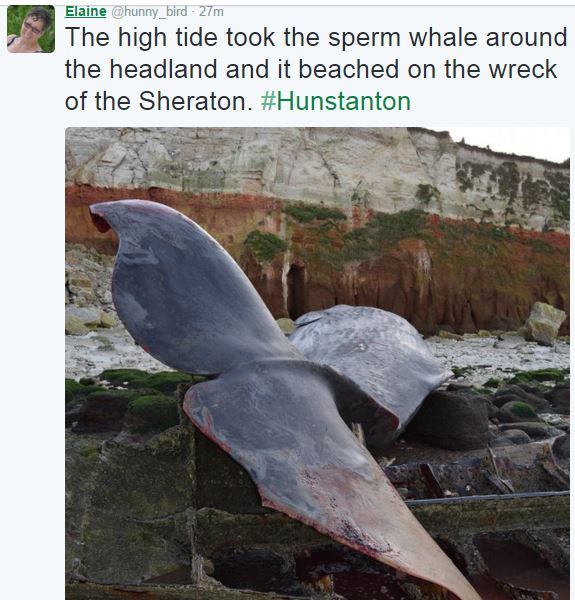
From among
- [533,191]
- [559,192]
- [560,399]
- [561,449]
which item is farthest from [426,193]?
[561,449]

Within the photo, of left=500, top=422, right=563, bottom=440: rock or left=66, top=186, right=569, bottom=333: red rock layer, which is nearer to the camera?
left=500, top=422, right=563, bottom=440: rock

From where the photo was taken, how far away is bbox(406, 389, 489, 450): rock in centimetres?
507

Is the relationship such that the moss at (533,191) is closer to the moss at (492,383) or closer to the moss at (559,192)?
the moss at (559,192)

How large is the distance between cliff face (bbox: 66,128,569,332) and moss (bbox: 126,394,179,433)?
484 inches

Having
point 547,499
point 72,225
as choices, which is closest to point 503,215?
point 72,225

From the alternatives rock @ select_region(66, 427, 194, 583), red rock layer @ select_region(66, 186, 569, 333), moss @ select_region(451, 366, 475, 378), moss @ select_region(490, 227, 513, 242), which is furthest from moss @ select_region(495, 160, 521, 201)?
rock @ select_region(66, 427, 194, 583)

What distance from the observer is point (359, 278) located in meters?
19.7

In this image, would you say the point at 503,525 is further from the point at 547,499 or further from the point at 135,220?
the point at 135,220

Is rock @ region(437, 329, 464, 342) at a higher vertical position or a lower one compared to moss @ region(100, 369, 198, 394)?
lower

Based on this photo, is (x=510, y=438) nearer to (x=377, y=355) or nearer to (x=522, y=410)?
(x=522, y=410)

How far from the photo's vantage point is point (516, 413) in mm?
6324

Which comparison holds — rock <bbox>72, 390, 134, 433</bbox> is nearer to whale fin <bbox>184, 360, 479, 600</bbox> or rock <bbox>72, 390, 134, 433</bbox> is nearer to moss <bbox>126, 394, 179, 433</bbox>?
moss <bbox>126, 394, 179, 433</bbox>

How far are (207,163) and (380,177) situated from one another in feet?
17.1

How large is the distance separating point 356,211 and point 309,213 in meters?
1.44
